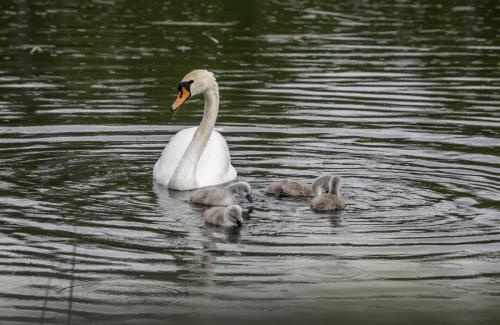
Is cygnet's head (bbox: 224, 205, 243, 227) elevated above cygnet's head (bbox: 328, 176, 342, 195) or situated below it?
below

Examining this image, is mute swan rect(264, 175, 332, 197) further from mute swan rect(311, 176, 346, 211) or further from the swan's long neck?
the swan's long neck

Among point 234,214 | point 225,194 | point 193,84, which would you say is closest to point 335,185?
point 225,194

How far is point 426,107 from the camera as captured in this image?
1630 cm

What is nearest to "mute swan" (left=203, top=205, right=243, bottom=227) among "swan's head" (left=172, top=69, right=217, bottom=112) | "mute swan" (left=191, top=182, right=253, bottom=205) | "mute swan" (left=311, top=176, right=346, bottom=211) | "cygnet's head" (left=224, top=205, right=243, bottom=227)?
"cygnet's head" (left=224, top=205, right=243, bottom=227)

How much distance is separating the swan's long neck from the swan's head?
3.8 inches

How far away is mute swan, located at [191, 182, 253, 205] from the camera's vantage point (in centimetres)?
1111

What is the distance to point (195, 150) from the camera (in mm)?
12453

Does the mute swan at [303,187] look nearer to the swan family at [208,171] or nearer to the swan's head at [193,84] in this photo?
the swan family at [208,171]

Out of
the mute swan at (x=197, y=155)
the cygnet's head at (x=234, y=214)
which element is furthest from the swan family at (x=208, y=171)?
the cygnet's head at (x=234, y=214)

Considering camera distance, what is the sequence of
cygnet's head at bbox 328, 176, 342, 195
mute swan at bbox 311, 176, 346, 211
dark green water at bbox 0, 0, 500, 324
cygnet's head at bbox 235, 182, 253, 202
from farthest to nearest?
cygnet's head at bbox 235, 182, 253, 202 → cygnet's head at bbox 328, 176, 342, 195 → mute swan at bbox 311, 176, 346, 211 → dark green water at bbox 0, 0, 500, 324

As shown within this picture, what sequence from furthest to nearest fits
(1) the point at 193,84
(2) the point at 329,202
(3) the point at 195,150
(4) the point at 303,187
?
(1) the point at 193,84
(3) the point at 195,150
(4) the point at 303,187
(2) the point at 329,202

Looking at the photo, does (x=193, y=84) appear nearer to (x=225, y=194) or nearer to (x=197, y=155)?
(x=197, y=155)

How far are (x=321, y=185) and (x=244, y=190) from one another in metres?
A: 0.72

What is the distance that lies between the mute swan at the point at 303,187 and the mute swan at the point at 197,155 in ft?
3.95
